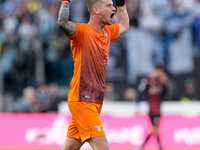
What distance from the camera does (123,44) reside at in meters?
14.5

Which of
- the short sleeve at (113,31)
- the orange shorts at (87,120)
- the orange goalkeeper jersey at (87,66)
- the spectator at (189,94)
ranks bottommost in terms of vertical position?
the spectator at (189,94)

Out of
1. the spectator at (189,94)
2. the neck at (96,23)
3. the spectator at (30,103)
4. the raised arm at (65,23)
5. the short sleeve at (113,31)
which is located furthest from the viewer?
the spectator at (189,94)

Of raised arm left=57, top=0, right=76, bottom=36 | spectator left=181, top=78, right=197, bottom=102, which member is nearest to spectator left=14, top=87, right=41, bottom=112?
spectator left=181, top=78, right=197, bottom=102

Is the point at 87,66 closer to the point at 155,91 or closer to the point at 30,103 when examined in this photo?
the point at 155,91

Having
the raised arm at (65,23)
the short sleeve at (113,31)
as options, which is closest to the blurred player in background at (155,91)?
the short sleeve at (113,31)

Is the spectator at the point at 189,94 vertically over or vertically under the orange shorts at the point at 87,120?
under

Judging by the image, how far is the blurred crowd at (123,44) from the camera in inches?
562

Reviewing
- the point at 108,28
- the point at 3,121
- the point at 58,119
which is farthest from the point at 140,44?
the point at 108,28

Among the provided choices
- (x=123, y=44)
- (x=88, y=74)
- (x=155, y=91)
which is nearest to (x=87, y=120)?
(x=88, y=74)

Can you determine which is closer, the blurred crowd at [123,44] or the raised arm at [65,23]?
the raised arm at [65,23]

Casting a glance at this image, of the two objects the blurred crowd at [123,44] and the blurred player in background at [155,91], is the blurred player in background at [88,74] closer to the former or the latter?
the blurred player in background at [155,91]

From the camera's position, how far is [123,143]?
11117 millimetres

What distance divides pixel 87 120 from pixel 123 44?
33.4ft

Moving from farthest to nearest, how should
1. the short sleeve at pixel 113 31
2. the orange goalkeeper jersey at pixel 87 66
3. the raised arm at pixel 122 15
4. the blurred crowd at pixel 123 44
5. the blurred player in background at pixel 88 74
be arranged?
the blurred crowd at pixel 123 44 → the raised arm at pixel 122 15 → the short sleeve at pixel 113 31 → the orange goalkeeper jersey at pixel 87 66 → the blurred player in background at pixel 88 74
